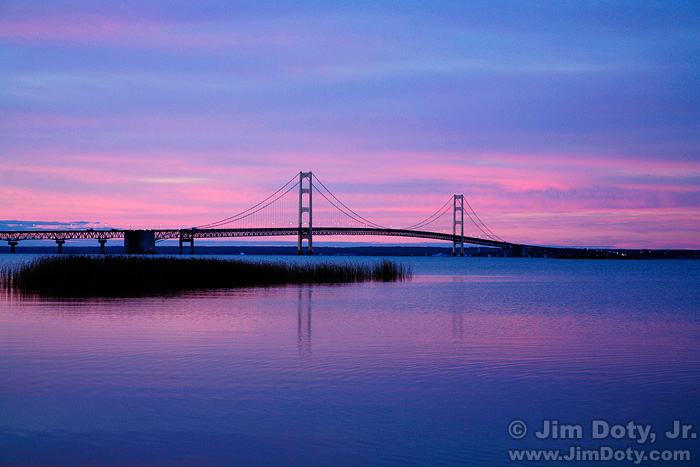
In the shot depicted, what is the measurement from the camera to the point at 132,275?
26344 millimetres

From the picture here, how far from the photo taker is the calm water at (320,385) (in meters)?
6.05

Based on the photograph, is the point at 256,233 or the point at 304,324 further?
the point at 256,233

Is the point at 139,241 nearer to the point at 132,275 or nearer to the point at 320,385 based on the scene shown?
the point at 132,275

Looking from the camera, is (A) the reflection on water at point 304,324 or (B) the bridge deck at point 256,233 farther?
(B) the bridge deck at point 256,233

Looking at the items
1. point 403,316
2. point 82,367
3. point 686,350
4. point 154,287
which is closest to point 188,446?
point 82,367

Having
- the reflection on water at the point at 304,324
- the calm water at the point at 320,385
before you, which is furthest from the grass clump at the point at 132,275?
the calm water at the point at 320,385

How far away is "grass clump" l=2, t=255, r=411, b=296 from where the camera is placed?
81.3 feet

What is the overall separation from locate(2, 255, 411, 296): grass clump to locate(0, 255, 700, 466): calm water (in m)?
7.12

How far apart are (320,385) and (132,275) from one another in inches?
757

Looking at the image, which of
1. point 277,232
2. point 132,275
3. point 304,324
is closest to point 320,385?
point 304,324

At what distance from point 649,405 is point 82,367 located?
22.6ft

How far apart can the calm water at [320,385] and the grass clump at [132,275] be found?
7125 mm

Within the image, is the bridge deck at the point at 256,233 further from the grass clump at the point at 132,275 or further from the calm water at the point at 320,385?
the calm water at the point at 320,385

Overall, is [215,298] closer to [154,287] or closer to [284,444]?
[154,287]
